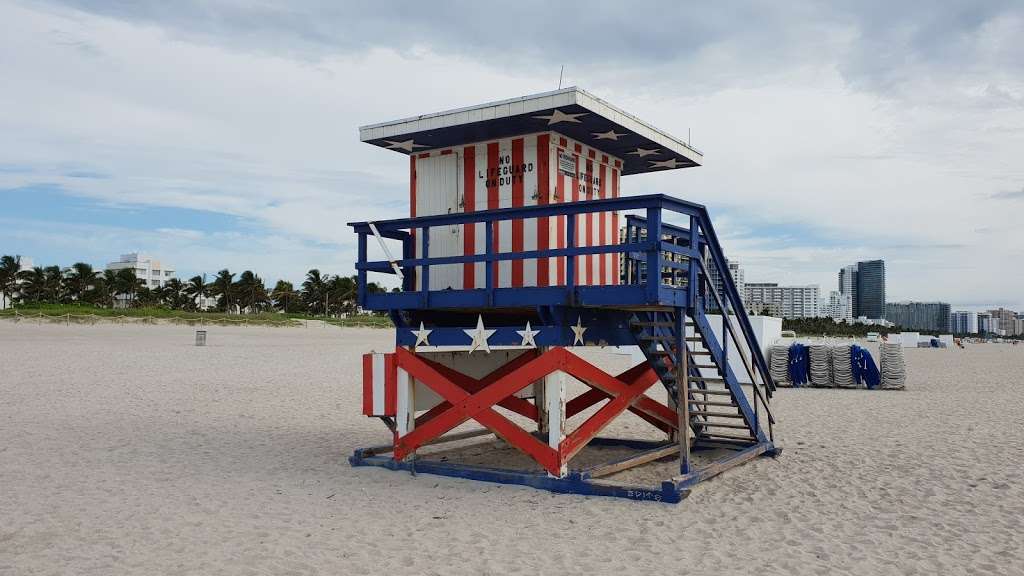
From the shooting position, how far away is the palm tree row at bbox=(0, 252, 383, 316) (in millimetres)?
89688

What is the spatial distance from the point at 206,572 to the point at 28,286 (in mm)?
97688

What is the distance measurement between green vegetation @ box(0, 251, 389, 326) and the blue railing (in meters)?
63.0

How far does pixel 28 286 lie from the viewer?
89.6m

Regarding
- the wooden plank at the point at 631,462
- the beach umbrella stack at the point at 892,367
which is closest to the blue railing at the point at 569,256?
the wooden plank at the point at 631,462

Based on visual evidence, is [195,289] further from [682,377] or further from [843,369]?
[682,377]

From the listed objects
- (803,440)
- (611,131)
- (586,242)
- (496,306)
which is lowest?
(803,440)

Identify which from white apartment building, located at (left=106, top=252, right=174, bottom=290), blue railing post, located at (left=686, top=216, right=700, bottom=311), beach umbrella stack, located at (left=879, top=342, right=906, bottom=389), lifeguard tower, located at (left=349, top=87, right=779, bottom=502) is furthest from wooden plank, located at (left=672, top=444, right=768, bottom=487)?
white apartment building, located at (left=106, top=252, right=174, bottom=290)

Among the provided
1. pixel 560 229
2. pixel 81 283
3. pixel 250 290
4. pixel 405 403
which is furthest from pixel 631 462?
pixel 250 290

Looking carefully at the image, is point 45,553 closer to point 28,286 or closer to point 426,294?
point 426,294

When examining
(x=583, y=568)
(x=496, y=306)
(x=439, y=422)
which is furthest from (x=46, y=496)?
(x=583, y=568)

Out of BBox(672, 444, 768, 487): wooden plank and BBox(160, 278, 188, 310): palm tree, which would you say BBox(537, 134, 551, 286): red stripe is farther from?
BBox(160, 278, 188, 310): palm tree

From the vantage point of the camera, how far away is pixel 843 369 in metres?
22.6

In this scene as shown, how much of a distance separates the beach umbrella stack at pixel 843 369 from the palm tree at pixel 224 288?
301ft

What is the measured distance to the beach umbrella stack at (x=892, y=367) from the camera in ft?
73.7
